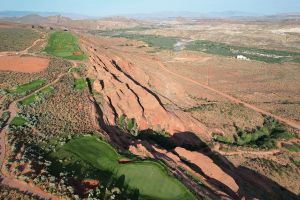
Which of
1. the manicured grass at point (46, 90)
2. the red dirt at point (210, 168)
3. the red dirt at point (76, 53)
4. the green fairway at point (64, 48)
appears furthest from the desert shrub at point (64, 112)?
the red dirt at point (76, 53)

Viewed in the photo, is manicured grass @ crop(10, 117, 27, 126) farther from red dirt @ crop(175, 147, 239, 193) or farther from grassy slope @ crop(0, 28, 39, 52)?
grassy slope @ crop(0, 28, 39, 52)

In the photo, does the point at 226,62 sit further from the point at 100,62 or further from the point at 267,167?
the point at 267,167

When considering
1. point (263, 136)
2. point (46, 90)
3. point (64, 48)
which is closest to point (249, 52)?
point (64, 48)

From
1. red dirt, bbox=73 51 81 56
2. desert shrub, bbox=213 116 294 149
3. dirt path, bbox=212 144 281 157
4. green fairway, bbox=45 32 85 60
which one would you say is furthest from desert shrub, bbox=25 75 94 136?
desert shrub, bbox=213 116 294 149

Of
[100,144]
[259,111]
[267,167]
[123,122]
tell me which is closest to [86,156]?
[100,144]

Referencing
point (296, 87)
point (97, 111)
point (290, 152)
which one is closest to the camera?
point (97, 111)

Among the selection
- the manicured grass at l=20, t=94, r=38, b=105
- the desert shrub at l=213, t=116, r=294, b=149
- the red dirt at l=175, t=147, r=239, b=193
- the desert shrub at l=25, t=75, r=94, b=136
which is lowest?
the desert shrub at l=213, t=116, r=294, b=149
